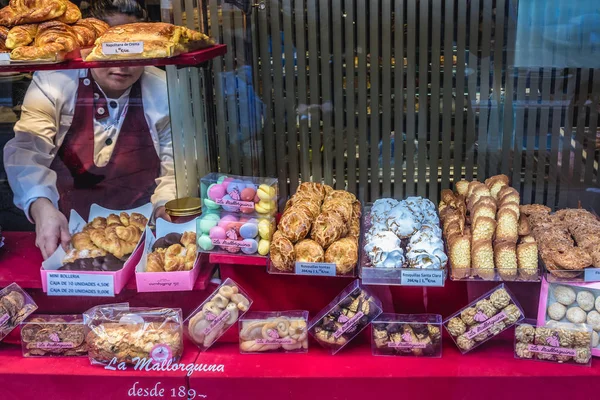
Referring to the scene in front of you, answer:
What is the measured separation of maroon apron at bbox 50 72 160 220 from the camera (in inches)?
115

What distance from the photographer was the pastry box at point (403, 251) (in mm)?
2367

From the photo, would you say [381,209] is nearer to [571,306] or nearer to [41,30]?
[571,306]

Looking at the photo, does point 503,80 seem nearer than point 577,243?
No

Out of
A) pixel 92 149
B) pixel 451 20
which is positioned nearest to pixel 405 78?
pixel 451 20

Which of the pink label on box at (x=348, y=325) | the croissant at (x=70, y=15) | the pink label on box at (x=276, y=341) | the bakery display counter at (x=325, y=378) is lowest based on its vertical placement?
the bakery display counter at (x=325, y=378)

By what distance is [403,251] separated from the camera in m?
2.47

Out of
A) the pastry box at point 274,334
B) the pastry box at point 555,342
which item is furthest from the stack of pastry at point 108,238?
the pastry box at point 555,342

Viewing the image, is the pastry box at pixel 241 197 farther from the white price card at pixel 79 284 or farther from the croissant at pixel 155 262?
the white price card at pixel 79 284

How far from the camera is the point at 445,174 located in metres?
3.37

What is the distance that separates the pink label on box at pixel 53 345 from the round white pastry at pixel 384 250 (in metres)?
1.13

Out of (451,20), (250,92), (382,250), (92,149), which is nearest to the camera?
(382,250)

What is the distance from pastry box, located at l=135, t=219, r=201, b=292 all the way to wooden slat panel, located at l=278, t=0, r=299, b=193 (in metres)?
0.86

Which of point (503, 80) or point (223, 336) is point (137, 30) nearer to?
Answer: point (223, 336)

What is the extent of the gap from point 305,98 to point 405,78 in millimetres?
495
